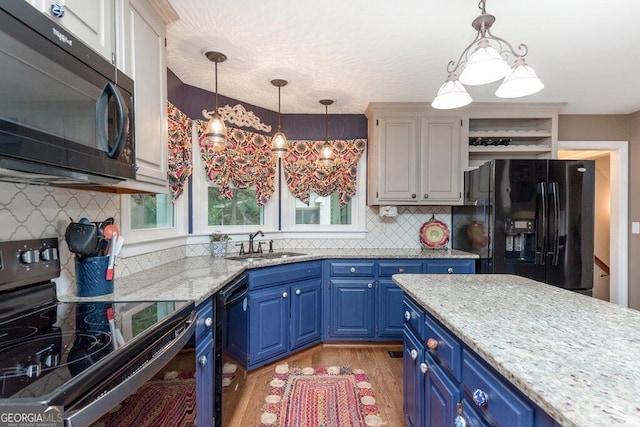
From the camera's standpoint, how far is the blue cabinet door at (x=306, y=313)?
2.68 m

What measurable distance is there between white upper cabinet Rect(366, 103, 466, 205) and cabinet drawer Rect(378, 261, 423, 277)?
65 cm

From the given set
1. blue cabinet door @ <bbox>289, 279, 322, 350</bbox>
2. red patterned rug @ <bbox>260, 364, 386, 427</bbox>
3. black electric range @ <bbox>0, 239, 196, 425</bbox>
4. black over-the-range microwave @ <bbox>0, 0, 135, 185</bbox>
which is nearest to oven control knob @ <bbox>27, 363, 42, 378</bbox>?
black electric range @ <bbox>0, 239, 196, 425</bbox>

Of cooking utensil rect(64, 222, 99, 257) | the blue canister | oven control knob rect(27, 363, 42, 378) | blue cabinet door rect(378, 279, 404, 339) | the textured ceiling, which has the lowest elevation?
blue cabinet door rect(378, 279, 404, 339)

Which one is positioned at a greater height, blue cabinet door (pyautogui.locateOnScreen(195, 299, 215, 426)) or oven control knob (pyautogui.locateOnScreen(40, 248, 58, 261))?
oven control knob (pyautogui.locateOnScreen(40, 248, 58, 261))

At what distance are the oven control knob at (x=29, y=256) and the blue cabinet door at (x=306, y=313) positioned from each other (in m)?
1.70

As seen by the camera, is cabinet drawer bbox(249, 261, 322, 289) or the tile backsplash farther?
cabinet drawer bbox(249, 261, 322, 289)

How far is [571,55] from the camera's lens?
7.20 ft

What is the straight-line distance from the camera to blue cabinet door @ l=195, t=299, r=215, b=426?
1.45 m

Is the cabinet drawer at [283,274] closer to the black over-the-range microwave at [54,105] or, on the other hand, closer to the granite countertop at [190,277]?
the granite countertop at [190,277]

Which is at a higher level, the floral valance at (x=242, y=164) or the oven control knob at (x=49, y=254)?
the floral valance at (x=242, y=164)

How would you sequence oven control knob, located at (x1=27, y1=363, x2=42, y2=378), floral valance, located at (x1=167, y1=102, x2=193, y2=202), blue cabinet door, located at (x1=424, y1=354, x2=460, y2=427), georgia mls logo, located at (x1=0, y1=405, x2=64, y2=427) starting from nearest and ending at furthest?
georgia mls logo, located at (x1=0, y1=405, x2=64, y2=427), oven control knob, located at (x1=27, y1=363, x2=42, y2=378), blue cabinet door, located at (x1=424, y1=354, x2=460, y2=427), floral valance, located at (x1=167, y1=102, x2=193, y2=202)

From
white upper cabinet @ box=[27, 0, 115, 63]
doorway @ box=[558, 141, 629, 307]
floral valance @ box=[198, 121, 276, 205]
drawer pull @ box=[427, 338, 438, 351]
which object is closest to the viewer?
white upper cabinet @ box=[27, 0, 115, 63]

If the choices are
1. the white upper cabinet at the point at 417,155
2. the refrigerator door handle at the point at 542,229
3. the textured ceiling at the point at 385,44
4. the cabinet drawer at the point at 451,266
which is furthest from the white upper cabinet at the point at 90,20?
the refrigerator door handle at the point at 542,229

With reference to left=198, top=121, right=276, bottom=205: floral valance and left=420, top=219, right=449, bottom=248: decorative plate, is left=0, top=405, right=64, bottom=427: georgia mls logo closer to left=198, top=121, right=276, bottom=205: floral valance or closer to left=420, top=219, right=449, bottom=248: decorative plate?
left=198, top=121, right=276, bottom=205: floral valance
